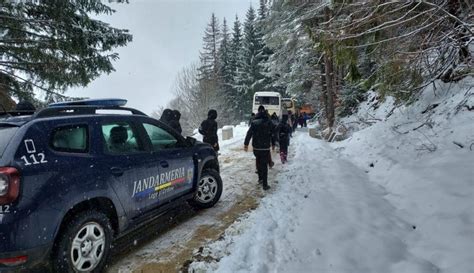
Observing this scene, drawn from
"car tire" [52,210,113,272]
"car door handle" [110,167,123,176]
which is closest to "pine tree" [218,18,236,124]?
"car door handle" [110,167,123,176]

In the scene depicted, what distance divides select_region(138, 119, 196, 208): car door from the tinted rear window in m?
1.63

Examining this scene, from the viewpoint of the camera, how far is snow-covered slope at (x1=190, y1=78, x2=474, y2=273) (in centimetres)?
385

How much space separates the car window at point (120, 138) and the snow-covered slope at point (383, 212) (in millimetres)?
1619

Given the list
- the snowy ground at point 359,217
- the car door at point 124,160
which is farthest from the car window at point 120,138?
the snowy ground at point 359,217

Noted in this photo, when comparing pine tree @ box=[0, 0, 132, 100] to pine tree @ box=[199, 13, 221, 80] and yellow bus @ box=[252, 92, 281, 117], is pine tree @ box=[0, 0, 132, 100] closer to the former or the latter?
yellow bus @ box=[252, 92, 281, 117]

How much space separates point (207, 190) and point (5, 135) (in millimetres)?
3560

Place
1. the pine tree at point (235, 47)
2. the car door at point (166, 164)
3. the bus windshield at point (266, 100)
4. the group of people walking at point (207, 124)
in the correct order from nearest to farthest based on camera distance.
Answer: the car door at point (166, 164) → the group of people walking at point (207, 124) → the bus windshield at point (266, 100) → the pine tree at point (235, 47)

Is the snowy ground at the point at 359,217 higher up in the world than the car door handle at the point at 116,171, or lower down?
lower down

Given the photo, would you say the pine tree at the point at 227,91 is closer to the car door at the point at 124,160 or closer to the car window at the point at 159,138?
the car window at the point at 159,138

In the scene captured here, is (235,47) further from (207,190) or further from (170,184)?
(170,184)

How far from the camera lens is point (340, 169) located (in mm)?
8414

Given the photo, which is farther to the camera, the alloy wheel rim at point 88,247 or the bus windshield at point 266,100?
the bus windshield at point 266,100

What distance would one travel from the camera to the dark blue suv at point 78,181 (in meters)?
2.83

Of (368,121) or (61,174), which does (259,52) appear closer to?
(368,121)
